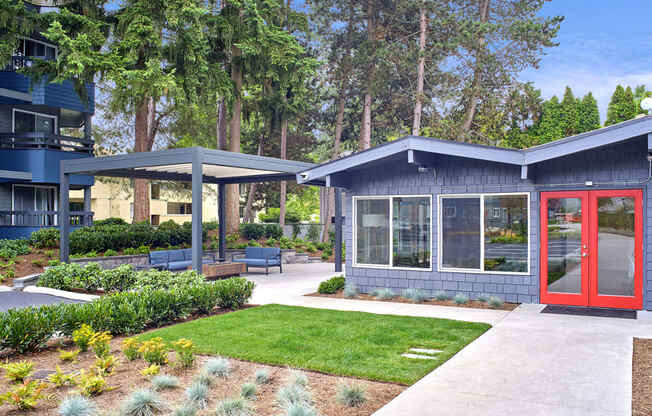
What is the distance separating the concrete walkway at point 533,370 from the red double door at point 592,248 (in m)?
0.71

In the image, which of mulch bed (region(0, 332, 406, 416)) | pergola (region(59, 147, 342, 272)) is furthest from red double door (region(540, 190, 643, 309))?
mulch bed (region(0, 332, 406, 416))

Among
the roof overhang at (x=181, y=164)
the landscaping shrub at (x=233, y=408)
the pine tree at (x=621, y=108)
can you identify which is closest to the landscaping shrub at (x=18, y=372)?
the landscaping shrub at (x=233, y=408)

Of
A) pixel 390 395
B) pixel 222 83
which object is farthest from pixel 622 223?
pixel 222 83

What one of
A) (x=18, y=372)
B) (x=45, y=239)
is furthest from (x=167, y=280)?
(x=45, y=239)

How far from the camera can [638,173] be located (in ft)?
29.6

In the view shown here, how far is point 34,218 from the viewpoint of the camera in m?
19.2

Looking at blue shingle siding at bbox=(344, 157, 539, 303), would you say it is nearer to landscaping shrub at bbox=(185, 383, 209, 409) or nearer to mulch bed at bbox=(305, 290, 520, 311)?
mulch bed at bbox=(305, 290, 520, 311)

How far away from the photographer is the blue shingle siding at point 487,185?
916 centimetres

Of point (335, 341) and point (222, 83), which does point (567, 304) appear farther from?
point (222, 83)

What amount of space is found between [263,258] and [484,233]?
25.6ft

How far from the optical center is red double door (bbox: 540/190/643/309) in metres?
9.14

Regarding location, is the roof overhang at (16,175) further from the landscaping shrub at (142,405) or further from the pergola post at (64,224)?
the landscaping shrub at (142,405)

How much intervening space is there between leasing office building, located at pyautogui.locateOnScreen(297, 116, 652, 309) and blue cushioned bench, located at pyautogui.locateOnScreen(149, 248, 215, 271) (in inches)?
177

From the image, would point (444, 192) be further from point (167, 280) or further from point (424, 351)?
point (167, 280)
